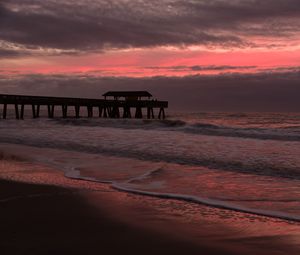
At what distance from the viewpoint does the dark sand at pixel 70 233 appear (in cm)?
369

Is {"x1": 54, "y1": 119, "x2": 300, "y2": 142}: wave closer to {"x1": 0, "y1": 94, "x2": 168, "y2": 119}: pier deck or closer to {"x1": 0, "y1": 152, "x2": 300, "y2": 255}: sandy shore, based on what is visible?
{"x1": 0, "y1": 94, "x2": 168, "y2": 119}: pier deck

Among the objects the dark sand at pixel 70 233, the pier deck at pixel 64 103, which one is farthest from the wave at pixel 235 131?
the dark sand at pixel 70 233

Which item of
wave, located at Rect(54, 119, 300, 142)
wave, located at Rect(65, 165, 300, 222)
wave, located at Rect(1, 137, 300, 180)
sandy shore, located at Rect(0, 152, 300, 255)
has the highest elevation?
sandy shore, located at Rect(0, 152, 300, 255)

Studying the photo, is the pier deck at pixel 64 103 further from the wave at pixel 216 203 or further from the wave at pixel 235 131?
the wave at pixel 216 203

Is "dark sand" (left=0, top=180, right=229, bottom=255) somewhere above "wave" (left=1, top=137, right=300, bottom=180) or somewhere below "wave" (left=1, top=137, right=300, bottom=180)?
above

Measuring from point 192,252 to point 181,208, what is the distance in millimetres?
1841

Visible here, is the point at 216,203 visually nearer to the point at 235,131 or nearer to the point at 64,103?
the point at 235,131

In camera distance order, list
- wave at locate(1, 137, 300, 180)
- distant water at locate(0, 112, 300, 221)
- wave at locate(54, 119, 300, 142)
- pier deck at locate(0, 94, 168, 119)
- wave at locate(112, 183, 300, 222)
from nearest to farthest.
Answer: wave at locate(112, 183, 300, 222), distant water at locate(0, 112, 300, 221), wave at locate(1, 137, 300, 180), wave at locate(54, 119, 300, 142), pier deck at locate(0, 94, 168, 119)

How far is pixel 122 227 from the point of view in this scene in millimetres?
4500

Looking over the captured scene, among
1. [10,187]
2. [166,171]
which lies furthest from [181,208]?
[166,171]

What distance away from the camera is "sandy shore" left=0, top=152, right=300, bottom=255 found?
12.3 ft

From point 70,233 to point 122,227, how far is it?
2.01ft

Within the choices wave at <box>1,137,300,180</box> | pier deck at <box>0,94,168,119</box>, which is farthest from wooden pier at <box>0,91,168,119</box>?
wave at <box>1,137,300,180</box>

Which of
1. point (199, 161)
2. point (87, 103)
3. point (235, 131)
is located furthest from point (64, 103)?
point (199, 161)
